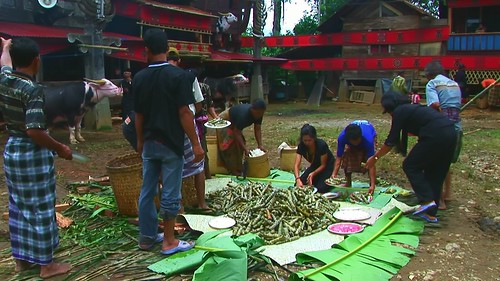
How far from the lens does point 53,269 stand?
3.69 m

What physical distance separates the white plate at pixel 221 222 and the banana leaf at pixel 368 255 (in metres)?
0.99

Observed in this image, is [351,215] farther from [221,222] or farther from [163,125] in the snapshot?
[163,125]

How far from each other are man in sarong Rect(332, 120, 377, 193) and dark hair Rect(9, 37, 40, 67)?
3.52m

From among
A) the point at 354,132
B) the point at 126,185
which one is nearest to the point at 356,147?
the point at 354,132

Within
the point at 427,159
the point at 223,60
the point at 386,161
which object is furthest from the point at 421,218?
the point at 223,60

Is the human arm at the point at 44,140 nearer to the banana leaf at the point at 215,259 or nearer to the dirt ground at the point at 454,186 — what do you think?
the banana leaf at the point at 215,259

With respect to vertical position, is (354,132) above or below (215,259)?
above

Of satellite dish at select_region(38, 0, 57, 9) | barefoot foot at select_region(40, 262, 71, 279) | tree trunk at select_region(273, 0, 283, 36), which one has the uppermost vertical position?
tree trunk at select_region(273, 0, 283, 36)

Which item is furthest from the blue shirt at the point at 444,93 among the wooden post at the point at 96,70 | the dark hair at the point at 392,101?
the wooden post at the point at 96,70

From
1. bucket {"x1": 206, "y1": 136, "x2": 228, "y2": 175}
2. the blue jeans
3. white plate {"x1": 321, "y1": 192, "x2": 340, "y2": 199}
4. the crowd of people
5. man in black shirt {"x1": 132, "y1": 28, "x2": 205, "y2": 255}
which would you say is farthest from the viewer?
bucket {"x1": 206, "y1": 136, "x2": 228, "y2": 175}

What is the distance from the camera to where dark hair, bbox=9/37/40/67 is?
137 inches

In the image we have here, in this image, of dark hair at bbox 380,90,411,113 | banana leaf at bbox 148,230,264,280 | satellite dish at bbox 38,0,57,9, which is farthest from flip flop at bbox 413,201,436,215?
satellite dish at bbox 38,0,57,9

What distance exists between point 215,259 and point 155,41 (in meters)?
1.78

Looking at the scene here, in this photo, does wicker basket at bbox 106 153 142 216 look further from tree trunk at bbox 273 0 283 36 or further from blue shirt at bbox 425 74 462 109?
tree trunk at bbox 273 0 283 36
